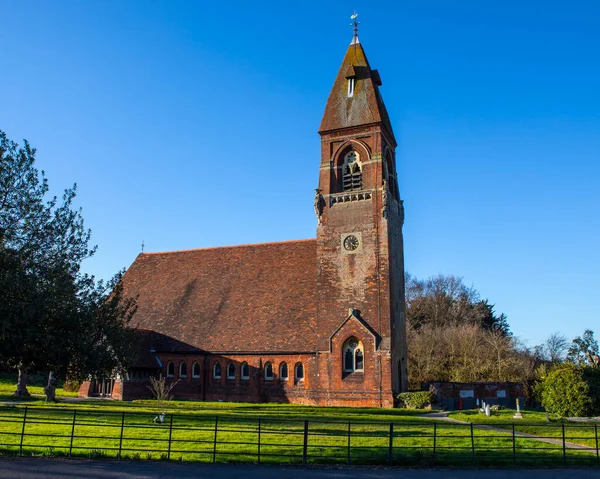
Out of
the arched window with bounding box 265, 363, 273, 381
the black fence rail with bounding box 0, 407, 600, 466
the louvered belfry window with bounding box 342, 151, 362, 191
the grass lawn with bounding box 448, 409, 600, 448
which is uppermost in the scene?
the louvered belfry window with bounding box 342, 151, 362, 191

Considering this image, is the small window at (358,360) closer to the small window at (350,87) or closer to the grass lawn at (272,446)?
the grass lawn at (272,446)

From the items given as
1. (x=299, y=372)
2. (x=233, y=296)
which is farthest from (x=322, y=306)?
(x=233, y=296)

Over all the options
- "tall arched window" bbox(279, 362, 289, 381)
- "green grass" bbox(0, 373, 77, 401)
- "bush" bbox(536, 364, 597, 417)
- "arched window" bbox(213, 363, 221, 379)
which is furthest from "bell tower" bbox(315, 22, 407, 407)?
"green grass" bbox(0, 373, 77, 401)

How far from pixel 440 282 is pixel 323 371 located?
42181 millimetres

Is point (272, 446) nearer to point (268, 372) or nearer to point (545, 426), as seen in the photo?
point (545, 426)

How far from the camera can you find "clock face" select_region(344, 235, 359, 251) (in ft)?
124

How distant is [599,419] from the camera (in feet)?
87.7

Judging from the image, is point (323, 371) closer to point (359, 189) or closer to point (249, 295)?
point (249, 295)

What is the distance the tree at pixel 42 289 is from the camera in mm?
16656

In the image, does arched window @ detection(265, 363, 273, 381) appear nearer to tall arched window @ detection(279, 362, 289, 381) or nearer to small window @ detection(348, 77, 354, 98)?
tall arched window @ detection(279, 362, 289, 381)

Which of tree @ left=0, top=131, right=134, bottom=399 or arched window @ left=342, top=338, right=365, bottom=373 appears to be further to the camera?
arched window @ left=342, top=338, right=365, bottom=373

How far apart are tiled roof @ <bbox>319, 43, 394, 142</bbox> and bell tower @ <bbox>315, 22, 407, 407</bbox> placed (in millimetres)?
76

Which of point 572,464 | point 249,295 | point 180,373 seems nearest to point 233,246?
point 249,295

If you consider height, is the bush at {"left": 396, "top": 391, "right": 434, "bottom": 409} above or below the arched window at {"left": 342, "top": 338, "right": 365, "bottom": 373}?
below
